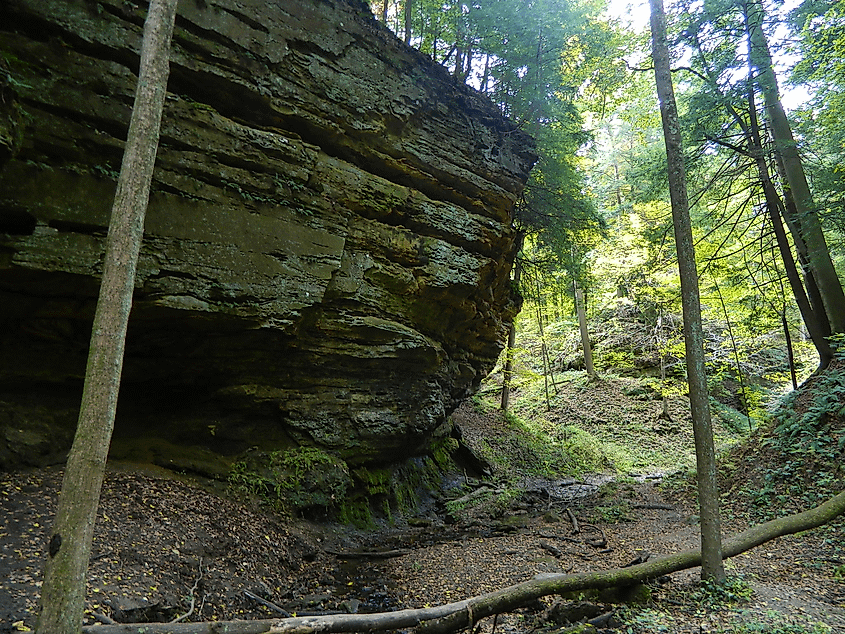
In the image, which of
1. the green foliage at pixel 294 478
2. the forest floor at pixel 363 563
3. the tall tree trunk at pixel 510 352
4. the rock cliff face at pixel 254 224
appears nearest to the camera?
the forest floor at pixel 363 563

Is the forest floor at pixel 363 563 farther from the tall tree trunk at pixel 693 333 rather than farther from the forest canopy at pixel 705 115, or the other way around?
the forest canopy at pixel 705 115

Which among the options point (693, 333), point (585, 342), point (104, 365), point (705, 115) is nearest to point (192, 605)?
point (104, 365)

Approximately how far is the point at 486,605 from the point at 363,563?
4370mm

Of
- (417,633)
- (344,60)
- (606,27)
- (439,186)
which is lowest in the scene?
(417,633)

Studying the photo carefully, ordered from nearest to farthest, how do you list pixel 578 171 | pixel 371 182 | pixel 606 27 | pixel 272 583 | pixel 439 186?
pixel 272 583, pixel 371 182, pixel 439 186, pixel 606 27, pixel 578 171

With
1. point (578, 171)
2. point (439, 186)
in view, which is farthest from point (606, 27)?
point (439, 186)

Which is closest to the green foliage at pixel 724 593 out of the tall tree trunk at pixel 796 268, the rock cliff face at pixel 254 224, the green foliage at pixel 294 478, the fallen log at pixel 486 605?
the fallen log at pixel 486 605

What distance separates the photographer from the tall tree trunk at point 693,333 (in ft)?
20.0

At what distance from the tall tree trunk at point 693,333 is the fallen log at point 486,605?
649 mm

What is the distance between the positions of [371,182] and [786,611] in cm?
1038

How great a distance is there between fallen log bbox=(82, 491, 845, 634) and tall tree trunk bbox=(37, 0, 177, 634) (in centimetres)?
54

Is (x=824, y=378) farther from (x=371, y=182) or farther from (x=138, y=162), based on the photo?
(x=138, y=162)

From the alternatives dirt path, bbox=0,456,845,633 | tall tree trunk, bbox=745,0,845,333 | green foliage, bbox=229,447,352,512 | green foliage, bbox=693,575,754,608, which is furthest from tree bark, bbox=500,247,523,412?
green foliage, bbox=693,575,754,608

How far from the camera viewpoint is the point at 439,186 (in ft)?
40.1
